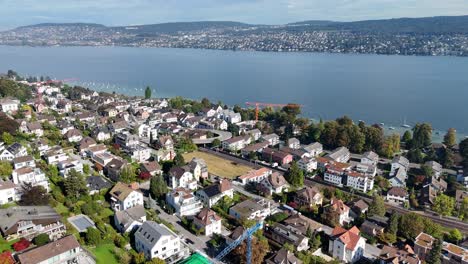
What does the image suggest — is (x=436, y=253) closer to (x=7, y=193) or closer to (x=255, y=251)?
(x=255, y=251)

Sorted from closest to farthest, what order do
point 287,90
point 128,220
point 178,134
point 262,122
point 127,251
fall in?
point 127,251
point 128,220
point 178,134
point 262,122
point 287,90

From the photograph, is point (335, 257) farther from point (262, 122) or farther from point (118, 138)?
point (262, 122)

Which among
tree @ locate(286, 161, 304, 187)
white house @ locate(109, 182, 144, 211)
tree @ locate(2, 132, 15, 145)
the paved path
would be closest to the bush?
white house @ locate(109, 182, 144, 211)

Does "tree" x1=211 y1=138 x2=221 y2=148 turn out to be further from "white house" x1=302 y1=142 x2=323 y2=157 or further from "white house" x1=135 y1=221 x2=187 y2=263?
"white house" x1=135 y1=221 x2=187 y2=263

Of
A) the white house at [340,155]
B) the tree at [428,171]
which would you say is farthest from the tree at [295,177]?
the tree at [428,171]

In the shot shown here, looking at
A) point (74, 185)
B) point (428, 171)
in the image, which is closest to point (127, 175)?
point (74, 185)

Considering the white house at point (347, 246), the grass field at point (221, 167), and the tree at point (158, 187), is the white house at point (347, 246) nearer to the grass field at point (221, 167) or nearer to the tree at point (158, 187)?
the tree at point (158, 187)

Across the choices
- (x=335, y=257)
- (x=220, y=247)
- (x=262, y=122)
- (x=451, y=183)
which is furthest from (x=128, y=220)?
(x=262, y=122)
